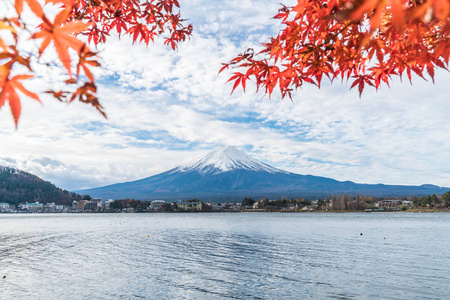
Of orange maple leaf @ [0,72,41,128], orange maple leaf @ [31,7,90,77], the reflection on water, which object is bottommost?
the reflection on water

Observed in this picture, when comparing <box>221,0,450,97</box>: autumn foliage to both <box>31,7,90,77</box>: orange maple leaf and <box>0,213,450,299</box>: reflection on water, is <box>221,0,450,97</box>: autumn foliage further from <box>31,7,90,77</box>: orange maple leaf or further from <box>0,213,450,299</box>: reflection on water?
<box>0,213,450,299</box>: reflection on water

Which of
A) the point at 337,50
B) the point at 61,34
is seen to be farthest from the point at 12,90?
the point at 337,50

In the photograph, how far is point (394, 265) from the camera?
29.3 metres

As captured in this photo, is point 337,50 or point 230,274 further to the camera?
point 230,274

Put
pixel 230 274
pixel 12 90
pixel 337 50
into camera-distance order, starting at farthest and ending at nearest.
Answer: pixel 230 274 < pixel 337 50 < pixel 12 90

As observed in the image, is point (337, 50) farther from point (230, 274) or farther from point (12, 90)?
point (230, 274)

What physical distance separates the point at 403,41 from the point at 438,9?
2.78 meters

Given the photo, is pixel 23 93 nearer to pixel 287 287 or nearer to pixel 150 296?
pixel 150 296

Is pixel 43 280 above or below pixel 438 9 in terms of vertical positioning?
below

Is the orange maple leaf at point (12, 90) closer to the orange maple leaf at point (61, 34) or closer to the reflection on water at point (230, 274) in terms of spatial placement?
the orange maple leaf at point (61, 34)

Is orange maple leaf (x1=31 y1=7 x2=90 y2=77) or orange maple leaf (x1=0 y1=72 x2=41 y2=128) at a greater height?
orange maple leaf (x1=31 y1=7 x2=90 y2=77)

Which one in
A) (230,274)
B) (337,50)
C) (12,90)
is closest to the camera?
(12,90)

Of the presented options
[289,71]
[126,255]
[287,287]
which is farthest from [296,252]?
[289,71]

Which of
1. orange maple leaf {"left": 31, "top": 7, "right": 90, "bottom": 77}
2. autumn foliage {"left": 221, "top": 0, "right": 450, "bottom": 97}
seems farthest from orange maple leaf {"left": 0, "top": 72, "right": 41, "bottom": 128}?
autumn foliage {"left": 221, "top": 0, "right": 450, "bottom": 97}
